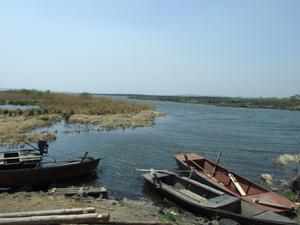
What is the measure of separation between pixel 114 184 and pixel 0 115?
29.9 m

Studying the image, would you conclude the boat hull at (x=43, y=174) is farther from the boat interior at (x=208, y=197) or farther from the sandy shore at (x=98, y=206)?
the boat interior at (x=208, y=197)

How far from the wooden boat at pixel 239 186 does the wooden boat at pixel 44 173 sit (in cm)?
562

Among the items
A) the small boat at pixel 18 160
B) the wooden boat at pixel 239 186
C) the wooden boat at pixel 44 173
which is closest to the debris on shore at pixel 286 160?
the wooden boat at pixel 239 186

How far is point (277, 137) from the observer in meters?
38.9

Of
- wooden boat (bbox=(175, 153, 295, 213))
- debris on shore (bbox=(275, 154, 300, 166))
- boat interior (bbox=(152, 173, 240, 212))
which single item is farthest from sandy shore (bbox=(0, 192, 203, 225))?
debris on shore (bbox=(275, 154, 300, 166))

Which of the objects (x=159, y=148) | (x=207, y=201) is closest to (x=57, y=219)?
(x=207, y=201)

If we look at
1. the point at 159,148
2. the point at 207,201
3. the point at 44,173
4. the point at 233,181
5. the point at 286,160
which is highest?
the point at 233,181

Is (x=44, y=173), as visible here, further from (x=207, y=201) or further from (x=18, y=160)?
(x=207, y=201)

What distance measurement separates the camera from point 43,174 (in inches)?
703

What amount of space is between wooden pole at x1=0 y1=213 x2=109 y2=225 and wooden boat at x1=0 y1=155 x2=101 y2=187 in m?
8.89

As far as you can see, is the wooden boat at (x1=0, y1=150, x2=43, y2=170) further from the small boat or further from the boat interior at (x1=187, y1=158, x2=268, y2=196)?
the boat interior at (x1=187, y1=158, x2=268, y2=196)

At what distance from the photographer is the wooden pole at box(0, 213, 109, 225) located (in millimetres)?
8711

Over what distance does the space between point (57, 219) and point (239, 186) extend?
9.63 m

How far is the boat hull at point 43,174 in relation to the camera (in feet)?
56.3
